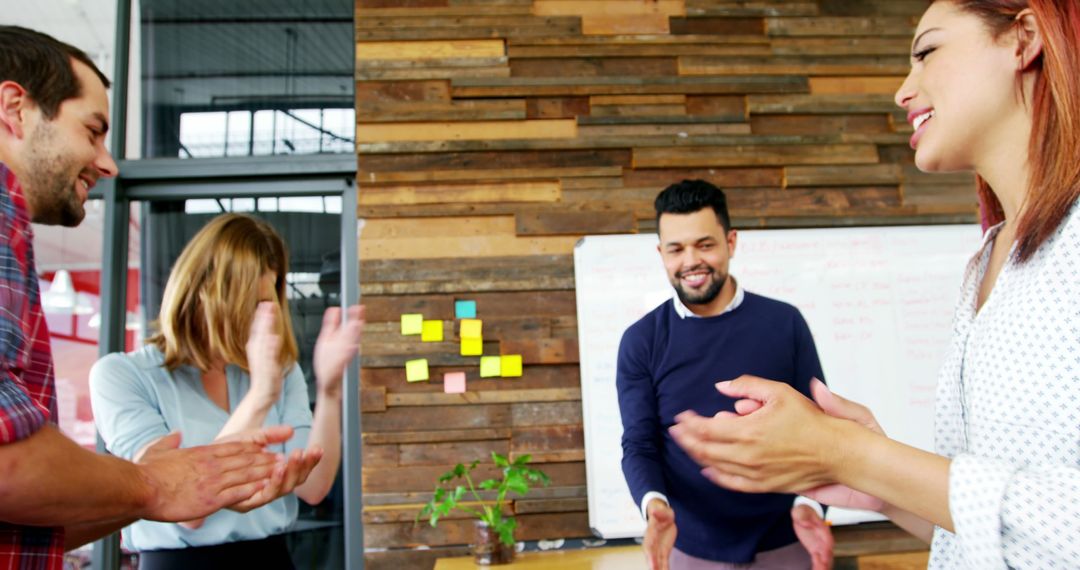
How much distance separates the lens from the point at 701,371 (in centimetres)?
214

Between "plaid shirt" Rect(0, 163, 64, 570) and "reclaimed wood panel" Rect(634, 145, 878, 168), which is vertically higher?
"reclaimed wood panel" Rect(634, 145, 878, 168)

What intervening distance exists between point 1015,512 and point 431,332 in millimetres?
2530

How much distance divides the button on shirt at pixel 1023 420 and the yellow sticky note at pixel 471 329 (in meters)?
2.23

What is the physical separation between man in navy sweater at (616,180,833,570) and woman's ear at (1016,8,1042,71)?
117 cm

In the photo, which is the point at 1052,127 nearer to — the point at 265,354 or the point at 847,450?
the point at 847,450

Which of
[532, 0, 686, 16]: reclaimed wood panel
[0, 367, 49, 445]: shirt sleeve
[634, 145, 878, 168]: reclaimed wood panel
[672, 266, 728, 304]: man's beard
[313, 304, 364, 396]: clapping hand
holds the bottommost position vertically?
[0, 367, 49, 445]: shirt sleeve

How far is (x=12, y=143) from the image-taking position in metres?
1.21

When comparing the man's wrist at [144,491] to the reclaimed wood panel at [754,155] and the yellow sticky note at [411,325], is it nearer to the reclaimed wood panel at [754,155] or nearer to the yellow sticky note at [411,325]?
the yellow sticky note at [411,325]

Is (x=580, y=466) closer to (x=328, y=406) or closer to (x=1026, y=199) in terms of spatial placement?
(x=328, y=406)

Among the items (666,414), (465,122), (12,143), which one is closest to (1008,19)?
(666,414)

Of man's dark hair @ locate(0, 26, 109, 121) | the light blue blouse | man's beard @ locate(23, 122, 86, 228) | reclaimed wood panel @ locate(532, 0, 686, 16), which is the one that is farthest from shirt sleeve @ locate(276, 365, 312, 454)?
reclaimed wood panel @ locate(532, 0, 686, 16)

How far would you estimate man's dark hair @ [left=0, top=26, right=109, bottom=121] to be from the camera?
47.4 inches

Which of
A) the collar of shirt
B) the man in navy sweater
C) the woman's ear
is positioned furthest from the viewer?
the collar of shirt

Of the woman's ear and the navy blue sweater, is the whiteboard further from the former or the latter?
the woman's ear
